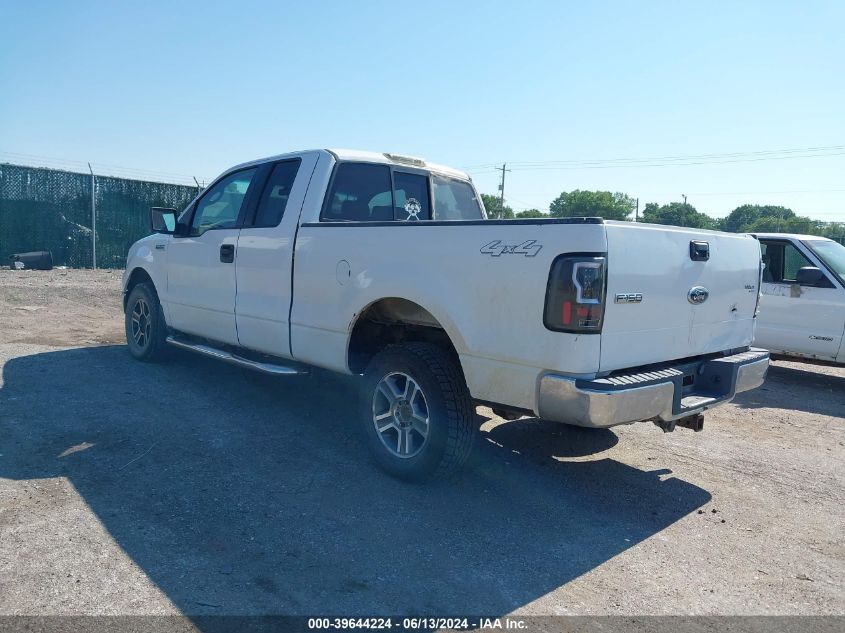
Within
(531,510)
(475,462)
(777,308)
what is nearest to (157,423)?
(475,462)

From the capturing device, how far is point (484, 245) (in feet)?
12.2

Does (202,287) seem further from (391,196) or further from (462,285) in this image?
(462,285)

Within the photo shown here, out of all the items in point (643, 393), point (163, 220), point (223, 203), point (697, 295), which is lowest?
point (643, 393)

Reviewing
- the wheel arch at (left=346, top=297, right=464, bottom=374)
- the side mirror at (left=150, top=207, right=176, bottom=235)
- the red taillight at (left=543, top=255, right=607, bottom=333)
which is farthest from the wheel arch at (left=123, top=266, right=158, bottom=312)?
the red taillight at (left=543, top=255, right=607, bottom=333)

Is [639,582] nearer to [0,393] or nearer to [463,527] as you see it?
[463,527]

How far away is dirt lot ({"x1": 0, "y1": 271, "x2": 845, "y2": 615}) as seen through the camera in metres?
3.11

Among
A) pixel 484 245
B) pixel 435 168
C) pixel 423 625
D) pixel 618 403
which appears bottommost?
pixel 423 625

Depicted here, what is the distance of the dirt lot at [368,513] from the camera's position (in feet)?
10.2

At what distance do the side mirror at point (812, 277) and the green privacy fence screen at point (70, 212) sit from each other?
1521cm

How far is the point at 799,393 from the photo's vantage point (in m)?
7.77

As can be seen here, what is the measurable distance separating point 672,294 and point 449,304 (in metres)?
1.27

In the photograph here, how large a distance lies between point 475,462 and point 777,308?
17.2 ft

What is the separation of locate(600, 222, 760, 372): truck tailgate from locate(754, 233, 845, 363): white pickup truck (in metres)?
3.81

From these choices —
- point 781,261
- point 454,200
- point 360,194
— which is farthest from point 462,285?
point 781,261
